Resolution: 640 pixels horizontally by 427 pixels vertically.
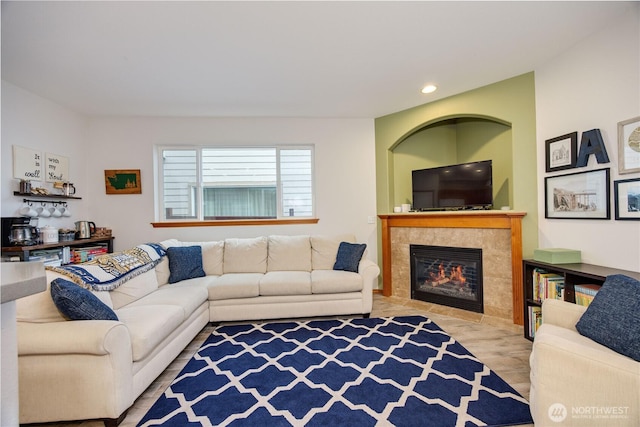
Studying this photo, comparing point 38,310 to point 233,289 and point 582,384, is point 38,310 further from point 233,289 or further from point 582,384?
point 582,384

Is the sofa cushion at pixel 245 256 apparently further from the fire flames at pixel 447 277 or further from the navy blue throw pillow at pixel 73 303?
the fire flames at pixel 447 277

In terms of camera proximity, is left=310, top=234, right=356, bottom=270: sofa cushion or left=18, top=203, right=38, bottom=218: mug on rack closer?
left=18, top=203, right=38, bottom=218: mug on rack

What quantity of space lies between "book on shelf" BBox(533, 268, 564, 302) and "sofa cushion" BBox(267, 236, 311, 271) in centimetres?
240

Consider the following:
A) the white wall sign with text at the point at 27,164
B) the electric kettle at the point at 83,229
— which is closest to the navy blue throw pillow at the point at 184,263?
the electric kettle at the point at 83,229

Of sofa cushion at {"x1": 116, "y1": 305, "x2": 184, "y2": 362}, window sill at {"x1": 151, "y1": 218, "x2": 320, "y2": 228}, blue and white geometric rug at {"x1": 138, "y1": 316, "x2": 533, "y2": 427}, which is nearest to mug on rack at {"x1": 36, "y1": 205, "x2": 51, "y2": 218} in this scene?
window sill at {"x1": 151, "y1": 218, "x2": 320, "y2": 228}

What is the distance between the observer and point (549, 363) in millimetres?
1334

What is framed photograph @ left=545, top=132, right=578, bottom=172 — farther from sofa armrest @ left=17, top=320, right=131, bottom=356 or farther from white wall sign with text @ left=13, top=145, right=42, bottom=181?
white wall sign with text @ left=13, top=145, right=42, bottom=181

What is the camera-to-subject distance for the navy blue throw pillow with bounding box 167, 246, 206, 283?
3.15m

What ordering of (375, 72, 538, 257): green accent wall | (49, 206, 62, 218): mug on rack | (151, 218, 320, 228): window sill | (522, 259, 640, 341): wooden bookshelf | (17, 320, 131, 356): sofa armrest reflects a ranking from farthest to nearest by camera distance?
(151, 218, 320, 228): window sill
(49, 206, 62, 218): mug on rack
(375, 72, 538, 257): green accent wall
(522, 259, 640, 341): wooden bookshelf
(17, 320, 131, 356): sofa armrest

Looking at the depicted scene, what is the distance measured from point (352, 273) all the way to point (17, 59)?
→ 3797mm

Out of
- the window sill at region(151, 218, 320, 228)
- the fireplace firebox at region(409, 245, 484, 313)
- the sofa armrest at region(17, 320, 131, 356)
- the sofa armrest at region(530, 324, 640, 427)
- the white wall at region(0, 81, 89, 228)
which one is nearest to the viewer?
the sofa armrest at region(530, 324, 640, 427)

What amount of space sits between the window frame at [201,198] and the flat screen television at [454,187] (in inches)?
60.6

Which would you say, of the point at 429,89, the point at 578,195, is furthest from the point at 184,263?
the point at 578,195

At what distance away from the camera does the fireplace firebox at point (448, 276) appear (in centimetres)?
327
